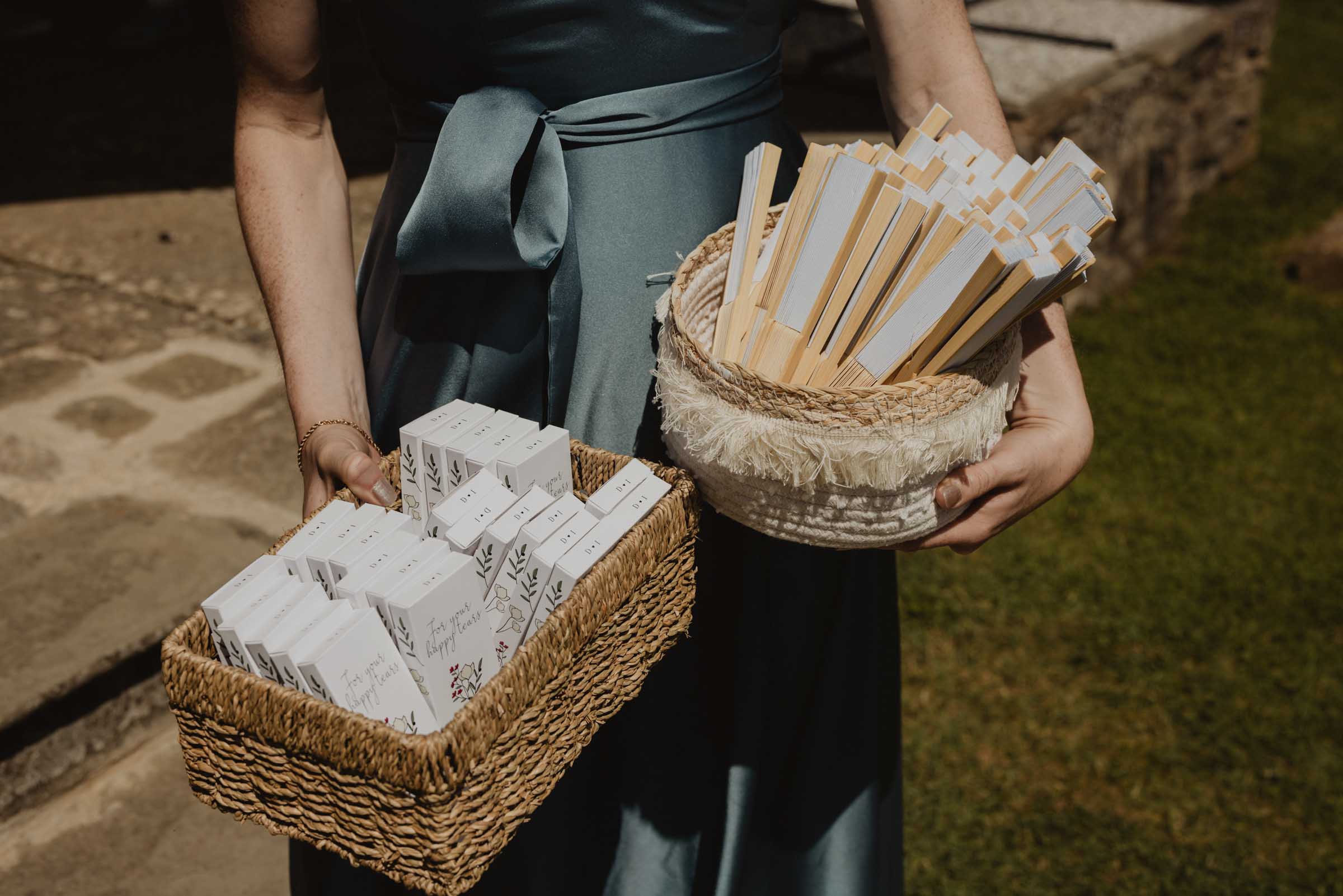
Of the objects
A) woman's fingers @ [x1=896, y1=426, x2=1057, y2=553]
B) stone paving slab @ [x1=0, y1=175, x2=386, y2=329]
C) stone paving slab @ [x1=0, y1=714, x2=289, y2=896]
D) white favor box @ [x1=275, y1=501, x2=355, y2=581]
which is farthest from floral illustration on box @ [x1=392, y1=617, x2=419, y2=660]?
stone paving slab @ [x1=0, y1=175, x2=386, y2=329]

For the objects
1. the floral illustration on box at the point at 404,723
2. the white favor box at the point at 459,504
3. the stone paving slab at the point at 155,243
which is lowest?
the stone paving slab at the point at 155,243

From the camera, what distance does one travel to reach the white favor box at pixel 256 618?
88 cm

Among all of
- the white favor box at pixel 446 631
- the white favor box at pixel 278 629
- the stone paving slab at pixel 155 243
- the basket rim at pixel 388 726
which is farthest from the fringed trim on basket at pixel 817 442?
the stone paving slab at pixel 155 243

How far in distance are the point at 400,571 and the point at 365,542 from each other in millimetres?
57

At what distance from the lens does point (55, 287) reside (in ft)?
11.1

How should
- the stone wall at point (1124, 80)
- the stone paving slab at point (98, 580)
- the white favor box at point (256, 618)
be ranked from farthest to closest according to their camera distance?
the stone wall at point (1124, 80), the stone paving slab at point (98, 580), the white favor box at point (256, 618)

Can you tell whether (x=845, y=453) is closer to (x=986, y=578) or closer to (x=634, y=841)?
(x=634, y=841)

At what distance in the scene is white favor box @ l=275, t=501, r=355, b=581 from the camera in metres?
0.95

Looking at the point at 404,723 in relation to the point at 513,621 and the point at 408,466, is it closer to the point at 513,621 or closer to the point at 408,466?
the point at 513,621

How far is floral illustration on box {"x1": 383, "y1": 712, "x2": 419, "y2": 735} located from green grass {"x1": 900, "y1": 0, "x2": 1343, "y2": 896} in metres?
1.52

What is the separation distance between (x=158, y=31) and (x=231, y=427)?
3406 mm

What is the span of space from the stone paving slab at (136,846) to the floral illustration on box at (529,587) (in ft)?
4.50

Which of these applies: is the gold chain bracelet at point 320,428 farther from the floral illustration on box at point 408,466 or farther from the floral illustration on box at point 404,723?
→ the floral illustration on box at point 404,723

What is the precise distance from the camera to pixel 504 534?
0.97 meters
